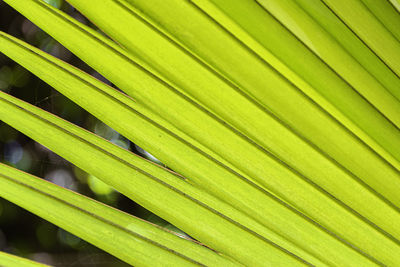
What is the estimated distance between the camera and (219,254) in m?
0.74

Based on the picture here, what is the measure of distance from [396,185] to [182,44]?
0.49 meters

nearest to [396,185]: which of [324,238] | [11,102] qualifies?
[324,238]

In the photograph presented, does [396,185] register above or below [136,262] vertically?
above

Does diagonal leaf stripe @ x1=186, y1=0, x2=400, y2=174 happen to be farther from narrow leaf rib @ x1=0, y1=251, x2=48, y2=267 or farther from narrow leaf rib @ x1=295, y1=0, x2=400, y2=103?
narrow leaf rib @ x1=0, y1=251, x2=48, y2=267

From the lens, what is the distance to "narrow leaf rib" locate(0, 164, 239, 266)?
671mm

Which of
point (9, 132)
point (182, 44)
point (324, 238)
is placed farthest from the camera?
point (9, 132)

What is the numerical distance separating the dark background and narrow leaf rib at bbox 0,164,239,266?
104 centimetres

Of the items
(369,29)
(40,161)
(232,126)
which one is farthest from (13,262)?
(40,161)

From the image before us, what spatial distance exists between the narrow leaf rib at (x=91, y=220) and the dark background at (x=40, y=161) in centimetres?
104

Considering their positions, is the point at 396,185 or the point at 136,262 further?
the point at 396,185

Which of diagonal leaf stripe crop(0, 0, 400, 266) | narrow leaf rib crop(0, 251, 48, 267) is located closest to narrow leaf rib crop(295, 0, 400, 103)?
diagonal leaf stripe crop(0, 0, 400, 266)

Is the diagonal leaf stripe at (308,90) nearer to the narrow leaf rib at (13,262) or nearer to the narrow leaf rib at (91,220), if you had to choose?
the narrow leaf rib at (91,220)

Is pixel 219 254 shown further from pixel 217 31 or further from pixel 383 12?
pixel 383 12

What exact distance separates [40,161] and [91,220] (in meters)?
1.18
